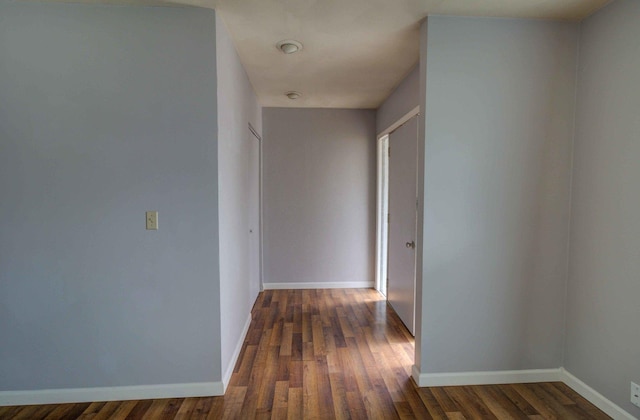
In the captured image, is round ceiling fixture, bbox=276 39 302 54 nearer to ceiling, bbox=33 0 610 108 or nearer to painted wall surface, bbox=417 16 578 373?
ceiling, bbox=33 0 610 108

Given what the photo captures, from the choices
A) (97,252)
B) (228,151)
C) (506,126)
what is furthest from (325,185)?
(97,252)

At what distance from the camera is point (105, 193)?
1936mm

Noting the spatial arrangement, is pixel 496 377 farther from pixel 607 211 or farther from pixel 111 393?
pixel 111 393

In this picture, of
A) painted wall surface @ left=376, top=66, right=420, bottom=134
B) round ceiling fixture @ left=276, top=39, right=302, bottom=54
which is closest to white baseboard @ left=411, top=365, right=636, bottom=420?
painted wall surface @ left=376, top=66, right=420, bottom=134

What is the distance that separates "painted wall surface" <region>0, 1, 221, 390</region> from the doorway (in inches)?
69.9

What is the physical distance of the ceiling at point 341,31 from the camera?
189 cm

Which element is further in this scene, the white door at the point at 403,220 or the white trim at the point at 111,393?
the white door at the point at 403,220

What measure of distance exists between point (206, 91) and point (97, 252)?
46.6 inches

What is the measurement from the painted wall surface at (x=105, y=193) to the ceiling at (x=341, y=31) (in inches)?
13.7

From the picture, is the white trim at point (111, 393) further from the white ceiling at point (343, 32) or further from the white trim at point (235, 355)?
the white ceiling at point (343, 32)

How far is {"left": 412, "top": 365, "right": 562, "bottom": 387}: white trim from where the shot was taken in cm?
216

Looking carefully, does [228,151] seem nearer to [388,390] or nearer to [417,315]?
[417,315]

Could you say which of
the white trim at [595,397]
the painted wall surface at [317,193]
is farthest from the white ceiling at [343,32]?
the white trim at [595,397]

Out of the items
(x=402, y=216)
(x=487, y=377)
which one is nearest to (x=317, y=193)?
(x=402, y=216)
